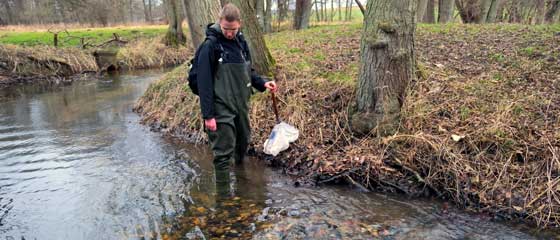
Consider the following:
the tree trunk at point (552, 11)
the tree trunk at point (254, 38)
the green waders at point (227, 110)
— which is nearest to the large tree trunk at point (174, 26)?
the tree trunk at point (254, 38)

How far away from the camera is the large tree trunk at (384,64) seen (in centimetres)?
531

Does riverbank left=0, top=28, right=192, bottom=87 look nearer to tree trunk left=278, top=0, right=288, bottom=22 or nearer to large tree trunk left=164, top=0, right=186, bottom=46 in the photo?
large tree trunk left=164, top=0, right=186, bottom=46

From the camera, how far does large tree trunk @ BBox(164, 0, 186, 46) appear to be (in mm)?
21547

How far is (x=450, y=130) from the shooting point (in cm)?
531

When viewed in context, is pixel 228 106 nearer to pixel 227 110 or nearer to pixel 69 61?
pixel 227 110

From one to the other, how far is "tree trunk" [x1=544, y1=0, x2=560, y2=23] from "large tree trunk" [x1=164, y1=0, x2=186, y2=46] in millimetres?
17464

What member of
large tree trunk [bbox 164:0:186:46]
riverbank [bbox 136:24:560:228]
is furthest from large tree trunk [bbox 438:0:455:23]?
large tree trunk [bbox 164:0:186:46]

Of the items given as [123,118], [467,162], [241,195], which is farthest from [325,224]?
[123,118]

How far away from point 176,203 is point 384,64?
3095mm

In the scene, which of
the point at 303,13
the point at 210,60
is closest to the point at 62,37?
the point at 303,13

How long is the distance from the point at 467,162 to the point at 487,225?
2.85ft

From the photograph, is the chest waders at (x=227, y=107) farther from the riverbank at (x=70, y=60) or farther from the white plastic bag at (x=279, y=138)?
the riverbank at (x=70, y=60)

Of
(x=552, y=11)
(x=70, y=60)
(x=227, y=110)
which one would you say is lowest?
(x=227, y=110)

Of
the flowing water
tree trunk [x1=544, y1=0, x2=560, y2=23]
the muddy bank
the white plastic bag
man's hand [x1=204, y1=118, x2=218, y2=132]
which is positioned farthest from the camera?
tree trunk [x1=544, y1=0, x2=560, y2=23]
